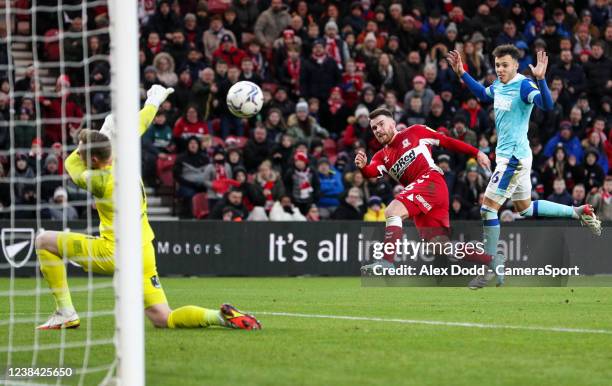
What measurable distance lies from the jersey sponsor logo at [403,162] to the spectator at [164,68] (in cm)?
827

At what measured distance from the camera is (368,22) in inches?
917

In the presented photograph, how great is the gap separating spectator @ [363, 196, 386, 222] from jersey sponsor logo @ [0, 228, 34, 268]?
5.77 m

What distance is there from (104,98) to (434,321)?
11.2 metres

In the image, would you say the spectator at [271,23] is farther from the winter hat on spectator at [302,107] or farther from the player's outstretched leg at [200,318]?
the player's outstretched leg at [200,318]

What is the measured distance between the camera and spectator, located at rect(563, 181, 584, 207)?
802 inches

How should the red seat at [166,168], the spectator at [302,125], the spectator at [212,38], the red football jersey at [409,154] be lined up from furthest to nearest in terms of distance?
the spectator at [212,38] < the spectator at [302,125] < the red seat at [166,168] < the red football jersey at [409,154]

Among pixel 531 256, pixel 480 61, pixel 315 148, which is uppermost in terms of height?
pixel 480 61

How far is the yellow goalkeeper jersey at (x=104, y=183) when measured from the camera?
8.74 m

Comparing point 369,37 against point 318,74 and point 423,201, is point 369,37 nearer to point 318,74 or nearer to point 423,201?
point 318,74

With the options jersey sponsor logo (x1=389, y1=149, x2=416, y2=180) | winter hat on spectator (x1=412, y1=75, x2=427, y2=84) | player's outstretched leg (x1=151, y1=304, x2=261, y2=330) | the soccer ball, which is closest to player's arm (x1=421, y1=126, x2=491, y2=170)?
jersey sponsor logo (x1=389, y1=149, x2=416, y2=180)

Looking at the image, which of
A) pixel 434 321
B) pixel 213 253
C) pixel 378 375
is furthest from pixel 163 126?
pixel 378 375

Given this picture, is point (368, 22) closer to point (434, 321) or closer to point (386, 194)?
point (386, 194)

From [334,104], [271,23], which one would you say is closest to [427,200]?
[334,104]

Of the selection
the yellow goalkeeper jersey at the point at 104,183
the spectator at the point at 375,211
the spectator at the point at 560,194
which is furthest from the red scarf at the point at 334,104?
the yellow goalkeeper jersey at the point at 104,183
